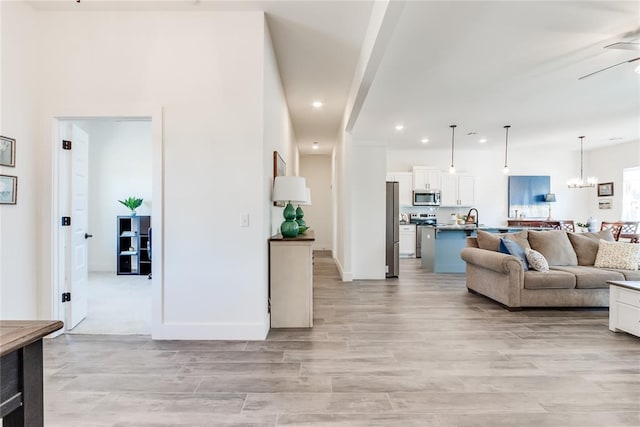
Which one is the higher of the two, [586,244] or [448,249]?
[586,244]

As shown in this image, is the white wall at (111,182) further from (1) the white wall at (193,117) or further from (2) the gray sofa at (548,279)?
(2) the gray sofa at (548,279)

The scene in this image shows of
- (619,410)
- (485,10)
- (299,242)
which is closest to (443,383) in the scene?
(619,410)

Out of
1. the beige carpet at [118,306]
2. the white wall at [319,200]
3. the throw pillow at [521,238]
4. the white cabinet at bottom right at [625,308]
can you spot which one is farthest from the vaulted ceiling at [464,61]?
the white wall at [319,200]

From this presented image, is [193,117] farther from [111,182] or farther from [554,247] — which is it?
[554,247]

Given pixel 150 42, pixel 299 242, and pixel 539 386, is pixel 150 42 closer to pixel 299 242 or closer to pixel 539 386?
pixel 299 242

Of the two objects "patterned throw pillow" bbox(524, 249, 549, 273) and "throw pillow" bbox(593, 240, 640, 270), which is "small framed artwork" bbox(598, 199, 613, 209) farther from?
"patterned throw pillow" bbox(524, 249, 549, 273)

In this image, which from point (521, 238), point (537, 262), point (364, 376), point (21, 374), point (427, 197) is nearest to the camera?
point (21, 374)

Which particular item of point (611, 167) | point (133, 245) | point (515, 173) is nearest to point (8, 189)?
point (133, 245)

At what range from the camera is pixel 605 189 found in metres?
8.00

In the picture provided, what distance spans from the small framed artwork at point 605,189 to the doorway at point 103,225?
33.0 feet

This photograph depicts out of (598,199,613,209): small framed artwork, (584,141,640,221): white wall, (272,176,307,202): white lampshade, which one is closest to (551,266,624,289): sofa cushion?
(272,176,307,202): white lampshade

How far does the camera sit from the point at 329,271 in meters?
6.43

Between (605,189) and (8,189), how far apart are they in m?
11.2

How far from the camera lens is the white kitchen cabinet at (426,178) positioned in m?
8.42
